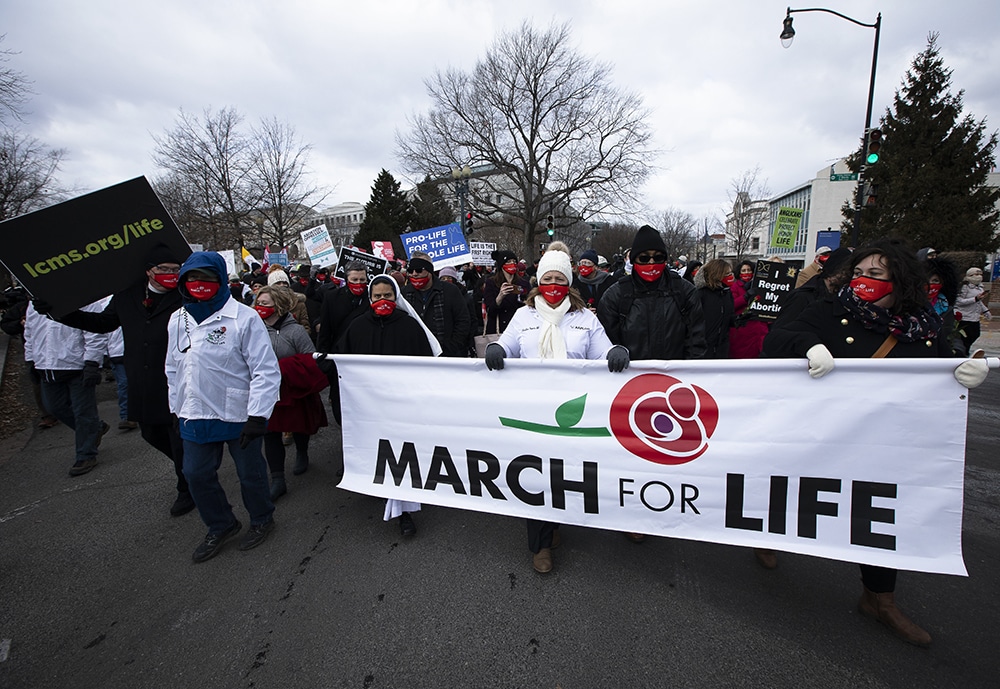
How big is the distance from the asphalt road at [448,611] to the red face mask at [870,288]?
1.67 m

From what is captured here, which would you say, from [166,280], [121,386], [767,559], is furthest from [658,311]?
[121,386]

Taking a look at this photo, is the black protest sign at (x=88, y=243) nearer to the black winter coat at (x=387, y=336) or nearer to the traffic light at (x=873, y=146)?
the black winter coat at (x=387, y=336)

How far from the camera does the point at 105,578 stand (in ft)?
9.70

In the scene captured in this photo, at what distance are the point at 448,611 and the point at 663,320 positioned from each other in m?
2.29

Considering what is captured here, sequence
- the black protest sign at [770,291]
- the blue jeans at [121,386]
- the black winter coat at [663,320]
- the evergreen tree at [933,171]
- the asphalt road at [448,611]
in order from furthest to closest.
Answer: the evergreen tree at [933,171] < the blue jeans at [121,386] < the black protest sign at [770,291] < the black winter coat at [663,320] < the asphalt road at [448,611]

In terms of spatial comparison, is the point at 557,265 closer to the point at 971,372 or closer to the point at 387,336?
the point at 387,336

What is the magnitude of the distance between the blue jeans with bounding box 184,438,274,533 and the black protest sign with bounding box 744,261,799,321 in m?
5.24

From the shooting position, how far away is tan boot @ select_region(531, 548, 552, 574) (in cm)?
285

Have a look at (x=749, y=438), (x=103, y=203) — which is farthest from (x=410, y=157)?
(x=749, y=438)

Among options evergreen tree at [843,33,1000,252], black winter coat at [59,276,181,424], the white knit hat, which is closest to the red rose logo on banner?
the white knit hat

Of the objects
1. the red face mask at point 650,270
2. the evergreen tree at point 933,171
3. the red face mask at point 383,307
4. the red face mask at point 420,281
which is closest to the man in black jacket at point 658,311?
the red face mask at point 650,270

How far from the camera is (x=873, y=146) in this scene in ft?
A: 33.7

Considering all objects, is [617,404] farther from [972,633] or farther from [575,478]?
[972,633]

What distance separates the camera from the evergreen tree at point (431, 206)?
29491 mm
